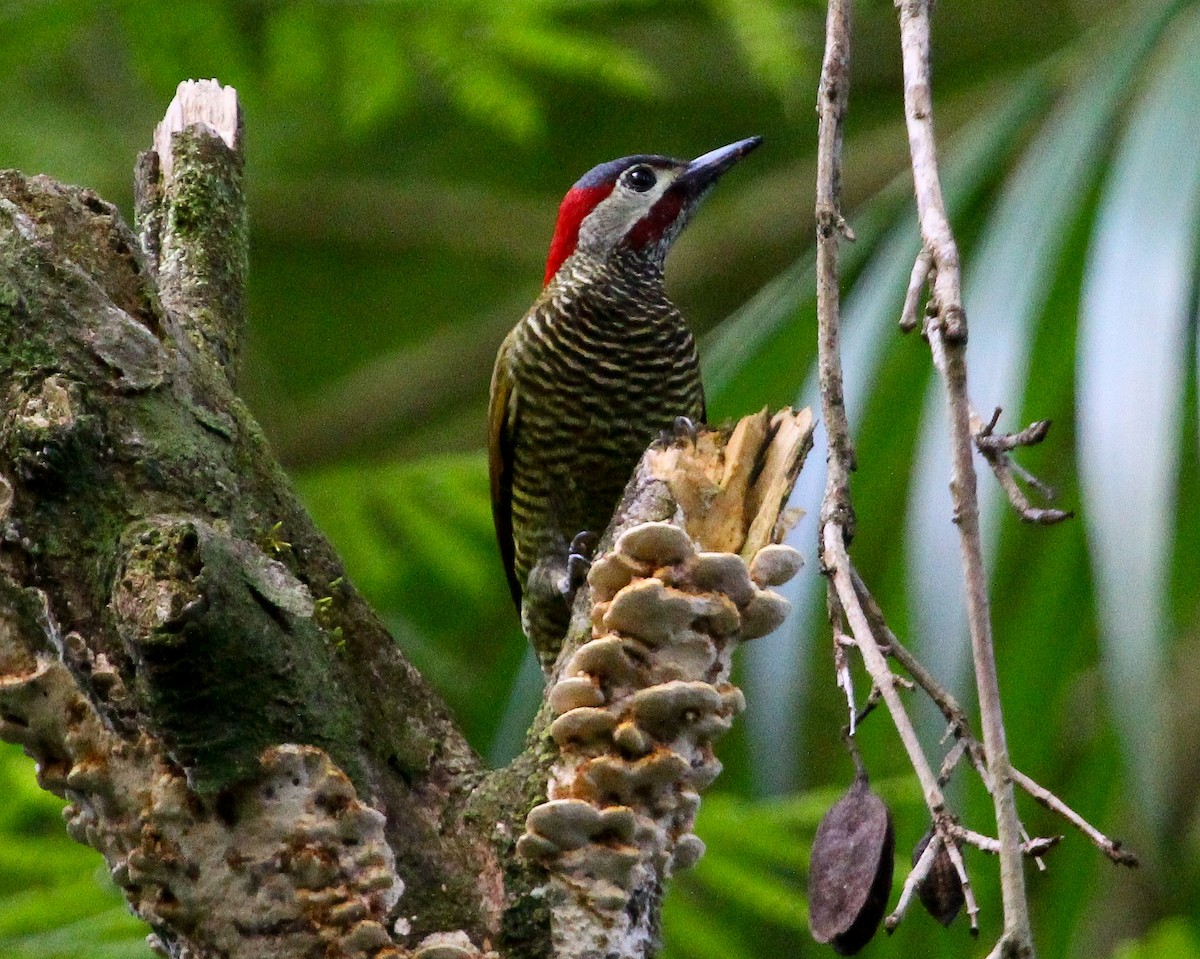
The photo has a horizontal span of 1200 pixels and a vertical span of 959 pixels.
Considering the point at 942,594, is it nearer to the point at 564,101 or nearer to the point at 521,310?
the point at 521,310

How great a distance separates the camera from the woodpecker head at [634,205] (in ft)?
10.8

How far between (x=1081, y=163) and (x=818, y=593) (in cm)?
95

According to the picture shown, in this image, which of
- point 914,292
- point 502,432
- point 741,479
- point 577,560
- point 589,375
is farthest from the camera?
point 502,432

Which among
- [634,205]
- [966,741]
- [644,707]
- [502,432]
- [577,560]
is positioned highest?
[634,205]

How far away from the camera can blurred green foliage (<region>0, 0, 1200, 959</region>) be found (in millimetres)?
2615

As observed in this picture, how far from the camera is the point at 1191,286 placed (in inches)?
99.0

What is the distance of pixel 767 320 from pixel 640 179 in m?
0.41

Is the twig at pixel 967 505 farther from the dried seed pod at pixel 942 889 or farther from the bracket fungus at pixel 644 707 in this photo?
the bracket fungus at pixel 644 707

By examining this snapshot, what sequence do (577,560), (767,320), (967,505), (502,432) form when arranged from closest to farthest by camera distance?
(967,505) < (577,560) < (502,432) < (767,320)

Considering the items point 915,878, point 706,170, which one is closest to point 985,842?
point 915,878

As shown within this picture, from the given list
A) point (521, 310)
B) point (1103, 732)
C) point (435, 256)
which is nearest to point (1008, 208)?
point (1103, 732)

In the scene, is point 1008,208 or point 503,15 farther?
point 503,15

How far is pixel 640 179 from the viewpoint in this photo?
3.36 m

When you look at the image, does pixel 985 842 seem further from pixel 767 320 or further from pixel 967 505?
pixel 767 320
